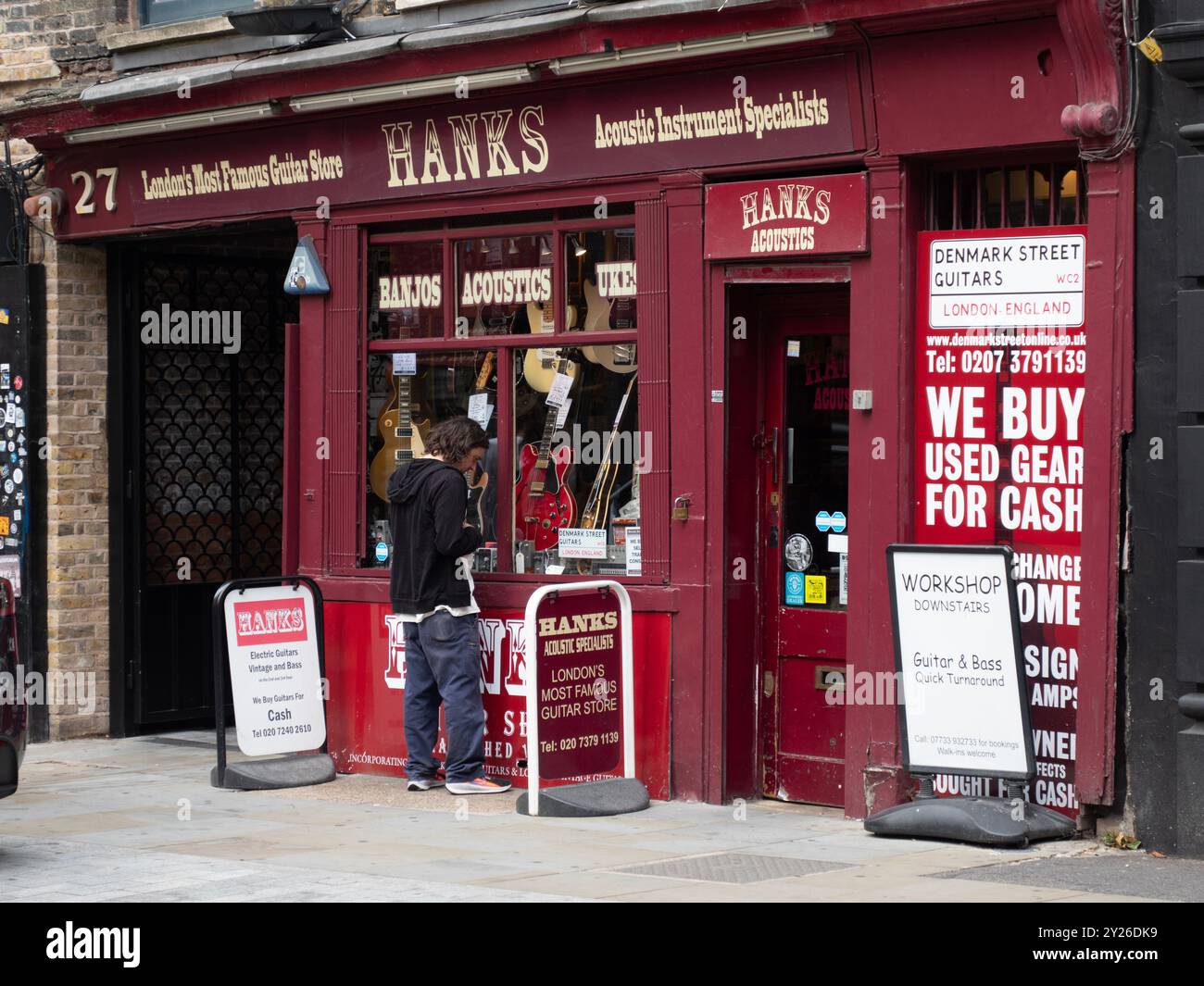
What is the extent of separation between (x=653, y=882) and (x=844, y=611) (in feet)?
8.34

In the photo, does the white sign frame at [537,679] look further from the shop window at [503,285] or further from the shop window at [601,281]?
the shop window at [503,285]

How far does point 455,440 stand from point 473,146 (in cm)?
171

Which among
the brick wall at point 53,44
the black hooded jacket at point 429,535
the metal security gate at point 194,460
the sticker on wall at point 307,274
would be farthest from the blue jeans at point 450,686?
the brick wall at point 53,44

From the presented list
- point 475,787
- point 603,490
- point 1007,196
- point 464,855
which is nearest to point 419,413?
point 603,490

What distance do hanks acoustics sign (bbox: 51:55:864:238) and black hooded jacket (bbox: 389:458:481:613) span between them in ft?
5.66

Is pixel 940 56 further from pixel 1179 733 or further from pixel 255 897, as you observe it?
pixel 255 897

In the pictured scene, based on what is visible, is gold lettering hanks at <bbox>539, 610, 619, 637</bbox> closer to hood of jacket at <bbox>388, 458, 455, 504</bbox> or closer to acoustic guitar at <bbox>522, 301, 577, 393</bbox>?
hood of jacket at <bbox>388, 458, 455, 504</bbox>

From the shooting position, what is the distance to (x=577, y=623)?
954 centimetres

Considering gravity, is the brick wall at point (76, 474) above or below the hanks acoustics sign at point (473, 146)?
below

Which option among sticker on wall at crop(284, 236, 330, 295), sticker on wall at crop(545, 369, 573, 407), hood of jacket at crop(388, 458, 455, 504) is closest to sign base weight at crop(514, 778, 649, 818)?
hood of jacket at crop(388, 458, 455, 504)

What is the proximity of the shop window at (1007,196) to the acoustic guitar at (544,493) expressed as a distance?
7.52 ft

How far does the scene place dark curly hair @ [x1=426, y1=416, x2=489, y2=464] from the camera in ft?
33.5

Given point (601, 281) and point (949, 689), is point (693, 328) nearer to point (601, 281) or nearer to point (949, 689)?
point (601, 281)

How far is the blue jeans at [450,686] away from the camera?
10055 mm
